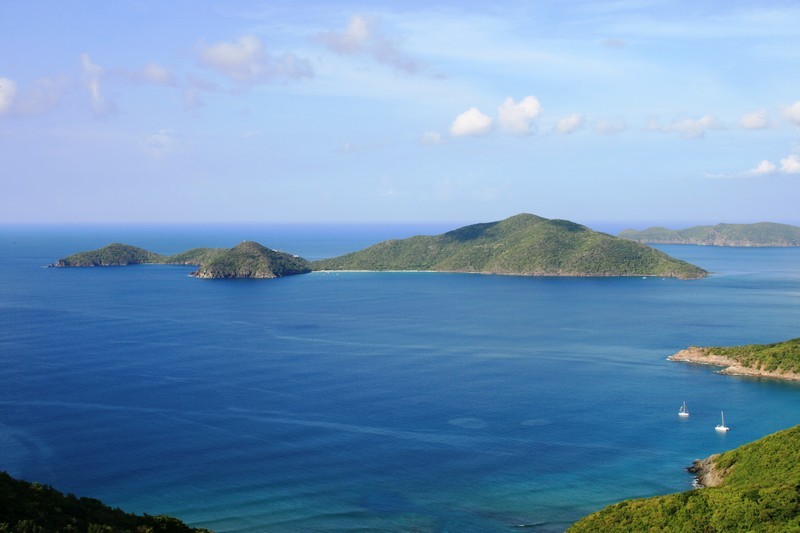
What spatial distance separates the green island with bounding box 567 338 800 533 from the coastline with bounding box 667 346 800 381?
31668 mm

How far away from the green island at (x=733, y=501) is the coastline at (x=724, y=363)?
31.7 m

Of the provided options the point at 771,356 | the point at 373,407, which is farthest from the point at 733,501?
the point at 771,356

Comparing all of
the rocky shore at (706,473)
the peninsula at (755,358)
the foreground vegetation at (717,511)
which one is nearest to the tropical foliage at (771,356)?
the peninsula at (755,358)

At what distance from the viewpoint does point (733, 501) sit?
4016 centimetres

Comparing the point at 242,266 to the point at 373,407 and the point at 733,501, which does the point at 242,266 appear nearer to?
the point at 373,407

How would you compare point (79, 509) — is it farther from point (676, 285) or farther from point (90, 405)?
point (676, 285)

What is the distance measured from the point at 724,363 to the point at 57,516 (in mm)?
77322

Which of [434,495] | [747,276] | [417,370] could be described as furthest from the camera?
[747,276]

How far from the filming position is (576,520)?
44875mm

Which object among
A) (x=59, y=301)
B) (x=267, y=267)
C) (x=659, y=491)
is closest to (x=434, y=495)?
(x=659, y=491)

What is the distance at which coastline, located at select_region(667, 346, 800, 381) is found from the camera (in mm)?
79625

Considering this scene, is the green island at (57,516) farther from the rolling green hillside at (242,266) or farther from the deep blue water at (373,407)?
the rolling green hillside at (242,266)

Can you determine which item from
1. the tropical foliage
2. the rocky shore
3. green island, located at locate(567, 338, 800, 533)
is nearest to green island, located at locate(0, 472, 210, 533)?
Answer: green island, located at locate(567, 338, 800, 533)

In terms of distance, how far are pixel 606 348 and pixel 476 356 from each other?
60.6ft
